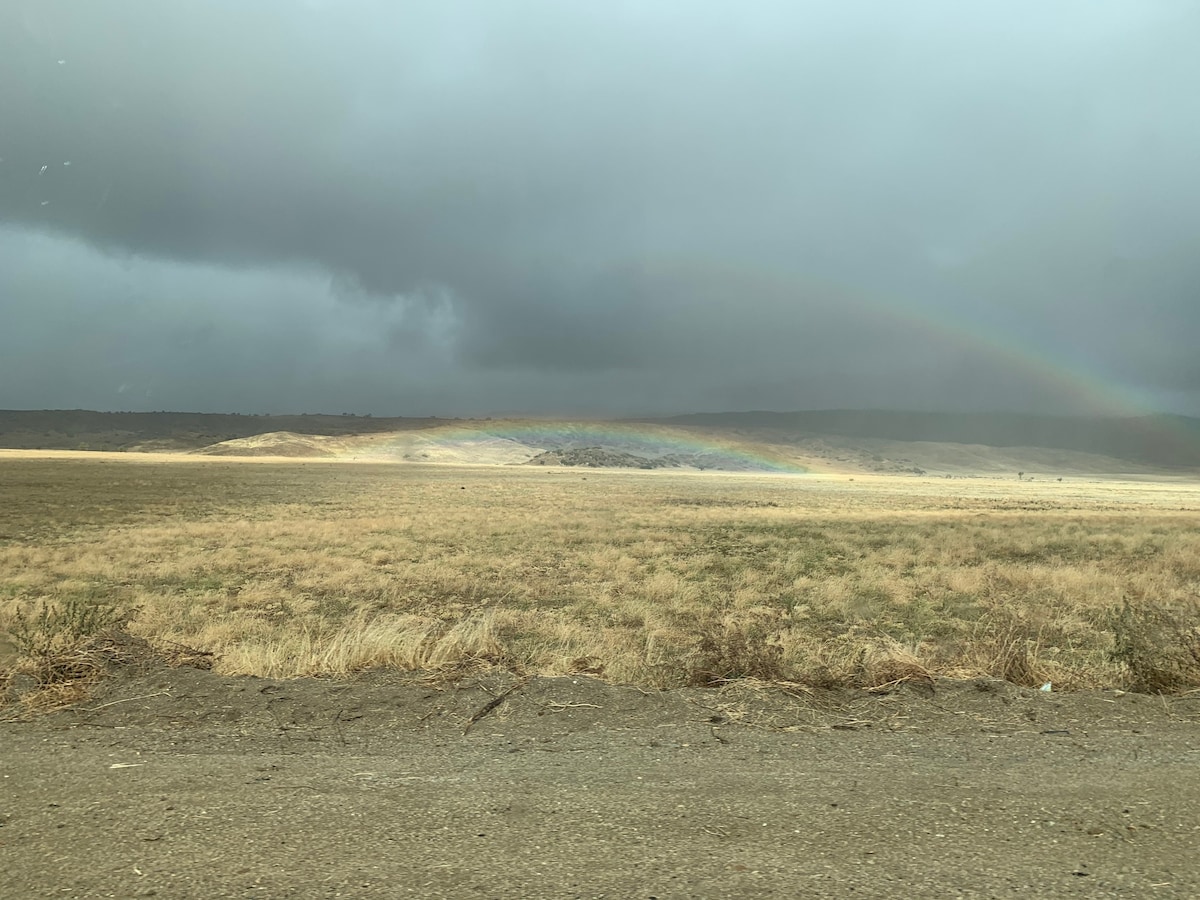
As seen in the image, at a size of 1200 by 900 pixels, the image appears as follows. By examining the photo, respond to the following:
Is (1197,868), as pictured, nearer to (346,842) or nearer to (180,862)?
(346,842)

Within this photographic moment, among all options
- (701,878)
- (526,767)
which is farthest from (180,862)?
(701,878)

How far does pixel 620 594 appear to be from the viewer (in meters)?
18.9

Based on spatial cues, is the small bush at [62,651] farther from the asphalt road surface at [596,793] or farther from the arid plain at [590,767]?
the asphalt road surface at [596,793]

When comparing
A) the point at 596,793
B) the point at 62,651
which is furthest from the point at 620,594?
the point at 596,793

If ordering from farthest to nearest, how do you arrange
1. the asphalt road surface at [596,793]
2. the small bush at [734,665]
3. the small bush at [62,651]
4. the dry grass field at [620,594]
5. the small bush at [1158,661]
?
the dry grass field at [620,594] → the small bush at [734,665] → the small bush at [1158,661] → the small bush at [62,651] → the asphalt road surface at [596,793]

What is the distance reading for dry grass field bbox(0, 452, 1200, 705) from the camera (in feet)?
26.2

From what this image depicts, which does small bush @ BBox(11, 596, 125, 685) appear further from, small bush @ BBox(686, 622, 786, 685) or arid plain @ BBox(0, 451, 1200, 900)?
small bush @ BBox(686, 622, 786, 685)

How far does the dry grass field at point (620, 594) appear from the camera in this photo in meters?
7.99

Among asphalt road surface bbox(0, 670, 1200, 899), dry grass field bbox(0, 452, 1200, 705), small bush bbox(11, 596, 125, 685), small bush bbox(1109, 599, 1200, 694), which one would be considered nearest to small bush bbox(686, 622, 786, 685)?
dry grass field bbox(0, 452, 1200, 705)

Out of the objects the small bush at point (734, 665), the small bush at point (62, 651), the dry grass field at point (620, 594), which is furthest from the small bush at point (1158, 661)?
the small bush at point (62, 651)

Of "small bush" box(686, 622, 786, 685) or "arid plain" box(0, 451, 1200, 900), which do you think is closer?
"arid plain" box(0, 451, 1200, 900)

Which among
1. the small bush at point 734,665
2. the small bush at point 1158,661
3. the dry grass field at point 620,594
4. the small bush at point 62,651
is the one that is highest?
the small bush at point 1158,661

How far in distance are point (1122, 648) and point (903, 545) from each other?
70.9 ft

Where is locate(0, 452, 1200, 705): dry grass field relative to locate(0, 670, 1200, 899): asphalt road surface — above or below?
below
